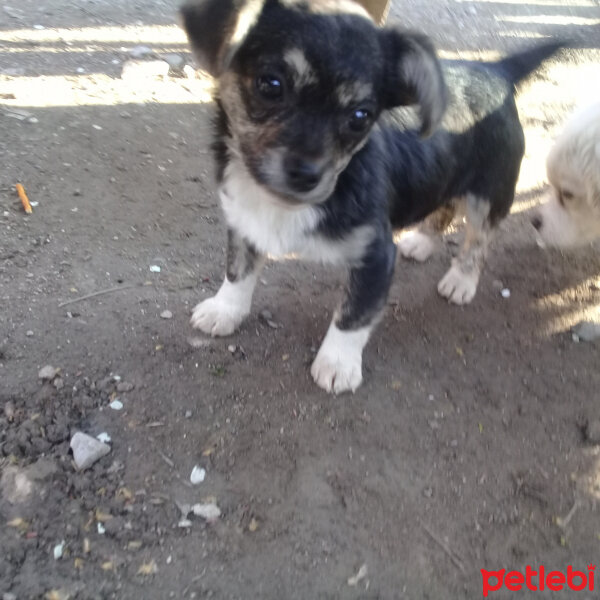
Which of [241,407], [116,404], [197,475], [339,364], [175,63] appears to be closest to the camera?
[197,475]

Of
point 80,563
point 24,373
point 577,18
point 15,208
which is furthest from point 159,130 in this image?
point 577,18

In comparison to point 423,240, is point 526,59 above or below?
above

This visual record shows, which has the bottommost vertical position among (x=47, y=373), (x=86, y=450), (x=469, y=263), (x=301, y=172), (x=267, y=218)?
(x=47, y=373)

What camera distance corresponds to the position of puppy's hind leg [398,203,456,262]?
12.7 feet

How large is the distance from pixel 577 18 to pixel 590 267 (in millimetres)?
5868

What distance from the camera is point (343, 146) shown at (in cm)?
219

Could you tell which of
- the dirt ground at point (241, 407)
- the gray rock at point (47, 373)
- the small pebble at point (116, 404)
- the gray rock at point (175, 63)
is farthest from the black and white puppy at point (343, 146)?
the gray rock at point (175, 63)

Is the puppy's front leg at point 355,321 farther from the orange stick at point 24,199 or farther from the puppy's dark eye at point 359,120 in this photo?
the orange stick at point 24,199

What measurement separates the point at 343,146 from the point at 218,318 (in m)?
1.28

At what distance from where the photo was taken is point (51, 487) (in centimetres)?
232

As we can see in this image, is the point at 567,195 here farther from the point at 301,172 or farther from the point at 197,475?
the point at 197,475

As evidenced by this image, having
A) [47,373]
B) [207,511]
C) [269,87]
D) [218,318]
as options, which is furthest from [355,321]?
[47,373]

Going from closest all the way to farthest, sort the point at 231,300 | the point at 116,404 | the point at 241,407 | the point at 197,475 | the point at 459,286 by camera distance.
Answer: the point at 197,475 → the point at 116,404 → the point at 241,407 → the point at 231,300 → the point at 459,286

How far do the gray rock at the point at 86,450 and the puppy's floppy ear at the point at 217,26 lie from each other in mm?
1522
